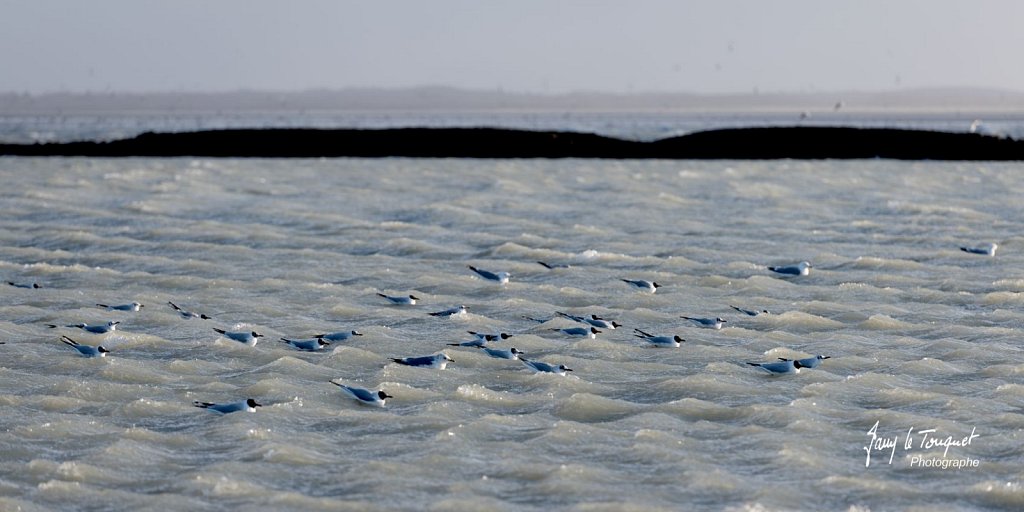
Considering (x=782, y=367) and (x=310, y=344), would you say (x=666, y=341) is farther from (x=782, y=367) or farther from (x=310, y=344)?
(x=310, y=344)

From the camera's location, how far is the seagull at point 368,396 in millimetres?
8867

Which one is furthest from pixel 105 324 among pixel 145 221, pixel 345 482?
pixel 145 221

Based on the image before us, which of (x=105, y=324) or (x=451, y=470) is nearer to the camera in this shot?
(x=451, y=470)

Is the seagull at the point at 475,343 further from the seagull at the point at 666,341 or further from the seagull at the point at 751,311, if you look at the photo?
the seagull at the point at 751,311

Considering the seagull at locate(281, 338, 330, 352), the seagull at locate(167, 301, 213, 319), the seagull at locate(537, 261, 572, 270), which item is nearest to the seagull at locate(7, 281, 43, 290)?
the seagull at locate(167, 301, 213, 319)

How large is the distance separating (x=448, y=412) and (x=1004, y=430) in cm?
356

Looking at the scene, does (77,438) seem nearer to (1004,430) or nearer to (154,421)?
(154,421)

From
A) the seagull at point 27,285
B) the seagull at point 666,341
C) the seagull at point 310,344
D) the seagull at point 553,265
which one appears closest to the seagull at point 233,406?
the seagull at point 310,344

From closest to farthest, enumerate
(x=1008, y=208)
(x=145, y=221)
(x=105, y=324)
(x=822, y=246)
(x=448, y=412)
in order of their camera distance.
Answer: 1. (x=448, y=412)
2. (x=105, y=324)
3. (x=822, y=246)
4. (x=145, y=221)
5. (x=1008, y=208)

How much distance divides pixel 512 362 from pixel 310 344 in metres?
1.65

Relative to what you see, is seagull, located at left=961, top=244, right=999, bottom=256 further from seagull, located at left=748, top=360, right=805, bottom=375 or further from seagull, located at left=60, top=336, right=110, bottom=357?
seagull, located at left=60, top=336, right=110, bottom=357

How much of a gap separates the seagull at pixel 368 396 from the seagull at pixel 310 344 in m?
1.44

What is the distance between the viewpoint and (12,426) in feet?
27.4

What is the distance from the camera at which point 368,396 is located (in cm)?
888
